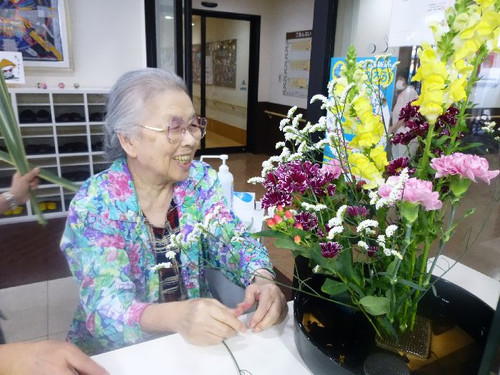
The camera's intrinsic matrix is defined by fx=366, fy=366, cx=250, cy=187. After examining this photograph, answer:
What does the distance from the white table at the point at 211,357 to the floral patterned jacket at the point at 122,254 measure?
18 cm

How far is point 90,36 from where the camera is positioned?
3633 millimetres

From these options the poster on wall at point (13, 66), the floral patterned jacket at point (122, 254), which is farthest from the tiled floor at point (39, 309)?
the poster on wall at point (13, 66)

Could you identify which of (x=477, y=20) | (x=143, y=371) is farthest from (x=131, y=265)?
(x=477, y=20)

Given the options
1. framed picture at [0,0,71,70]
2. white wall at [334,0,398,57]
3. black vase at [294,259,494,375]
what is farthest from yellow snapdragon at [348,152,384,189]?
framed picture at [0,0,71,70]

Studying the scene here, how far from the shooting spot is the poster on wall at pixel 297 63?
4992 mm

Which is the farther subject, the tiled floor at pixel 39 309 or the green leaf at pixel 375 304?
the tiled floor at pixel 39 309

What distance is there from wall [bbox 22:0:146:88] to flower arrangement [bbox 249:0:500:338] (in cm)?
360

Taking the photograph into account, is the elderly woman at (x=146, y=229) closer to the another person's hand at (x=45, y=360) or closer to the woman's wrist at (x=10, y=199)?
the another person's hand at (x=45, y=360)

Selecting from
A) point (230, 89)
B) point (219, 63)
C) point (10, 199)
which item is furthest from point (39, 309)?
point (219, 63)

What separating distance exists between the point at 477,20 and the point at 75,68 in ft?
12.7

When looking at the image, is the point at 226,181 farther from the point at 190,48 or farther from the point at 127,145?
the point at 190,48

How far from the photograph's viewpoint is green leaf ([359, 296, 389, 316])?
56 cm

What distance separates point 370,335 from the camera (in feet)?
2.23

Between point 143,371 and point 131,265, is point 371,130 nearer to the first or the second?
point 143,371
